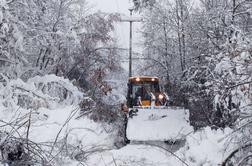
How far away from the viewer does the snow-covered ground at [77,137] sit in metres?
Answer: 5.36

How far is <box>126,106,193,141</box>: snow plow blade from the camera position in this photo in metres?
11.2

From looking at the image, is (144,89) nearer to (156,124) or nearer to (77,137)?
(156,124)

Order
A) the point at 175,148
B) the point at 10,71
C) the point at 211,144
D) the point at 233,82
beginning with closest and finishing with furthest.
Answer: the point at 233,82
the point at 211,144
the point at 175,148
the point at 10,71

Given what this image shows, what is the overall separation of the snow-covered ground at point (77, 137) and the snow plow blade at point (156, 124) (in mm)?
812

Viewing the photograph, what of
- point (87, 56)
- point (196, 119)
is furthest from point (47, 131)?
point (87, 56)

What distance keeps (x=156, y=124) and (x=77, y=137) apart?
3.49 meters

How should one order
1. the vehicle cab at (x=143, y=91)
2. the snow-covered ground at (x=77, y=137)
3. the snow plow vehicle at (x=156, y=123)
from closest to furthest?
the snow-covered ground at (x=77, y=137), the snow plow vehicle at (x=156, y=123), the vehicle cab at (x=143, y=91)

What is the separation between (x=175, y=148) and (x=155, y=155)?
2.46 m

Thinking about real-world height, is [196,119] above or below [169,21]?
below

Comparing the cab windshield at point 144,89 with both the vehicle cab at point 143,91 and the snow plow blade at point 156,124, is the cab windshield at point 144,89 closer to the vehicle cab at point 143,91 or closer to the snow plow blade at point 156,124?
the vehicle cab at point 143,91

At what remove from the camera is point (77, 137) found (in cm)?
866

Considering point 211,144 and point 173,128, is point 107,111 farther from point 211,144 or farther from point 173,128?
point 211,144

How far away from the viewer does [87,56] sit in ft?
59.2

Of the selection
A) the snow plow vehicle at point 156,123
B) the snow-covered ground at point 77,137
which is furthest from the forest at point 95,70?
the snow plow vehicle at point 156,123
